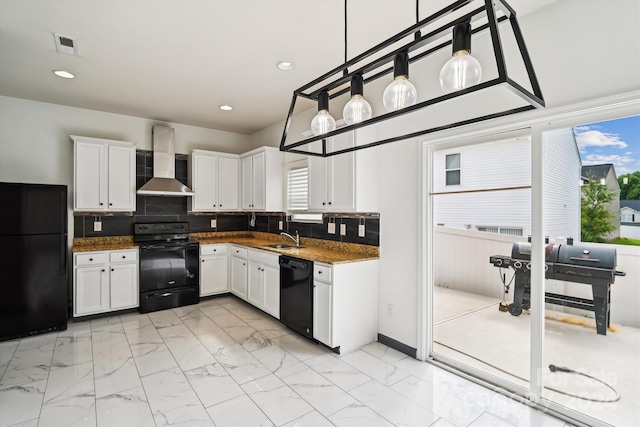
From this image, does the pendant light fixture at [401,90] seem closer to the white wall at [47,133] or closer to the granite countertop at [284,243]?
the granite countertop at [284,243]

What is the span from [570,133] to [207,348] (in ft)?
11.7

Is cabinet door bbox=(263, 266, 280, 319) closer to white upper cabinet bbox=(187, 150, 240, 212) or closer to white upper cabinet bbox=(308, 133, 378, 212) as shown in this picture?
white upper cabinet bbox=(308, 133, 378, 212)

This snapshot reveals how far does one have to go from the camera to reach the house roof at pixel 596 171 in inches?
82.7

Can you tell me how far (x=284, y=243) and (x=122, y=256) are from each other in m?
2.13

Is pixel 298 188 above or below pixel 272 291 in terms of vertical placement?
above

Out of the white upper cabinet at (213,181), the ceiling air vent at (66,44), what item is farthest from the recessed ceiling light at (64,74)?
the white upper cabinet at (213,181)

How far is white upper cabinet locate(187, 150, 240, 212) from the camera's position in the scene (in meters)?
4.99

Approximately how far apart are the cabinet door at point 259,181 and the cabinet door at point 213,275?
101 cm

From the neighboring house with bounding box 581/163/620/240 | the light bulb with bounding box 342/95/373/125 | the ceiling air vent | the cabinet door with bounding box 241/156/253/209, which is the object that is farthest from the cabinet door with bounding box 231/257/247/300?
the neighboring house with bounding box 581/163/620/240

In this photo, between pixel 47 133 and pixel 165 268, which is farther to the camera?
pixel 165 268

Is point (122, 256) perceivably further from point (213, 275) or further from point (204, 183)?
point (204, 183)

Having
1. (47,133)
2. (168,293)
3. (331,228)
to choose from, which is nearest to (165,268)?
(168,293)

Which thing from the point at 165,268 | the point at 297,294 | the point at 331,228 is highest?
the point at 331,228

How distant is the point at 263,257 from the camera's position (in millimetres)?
4133
